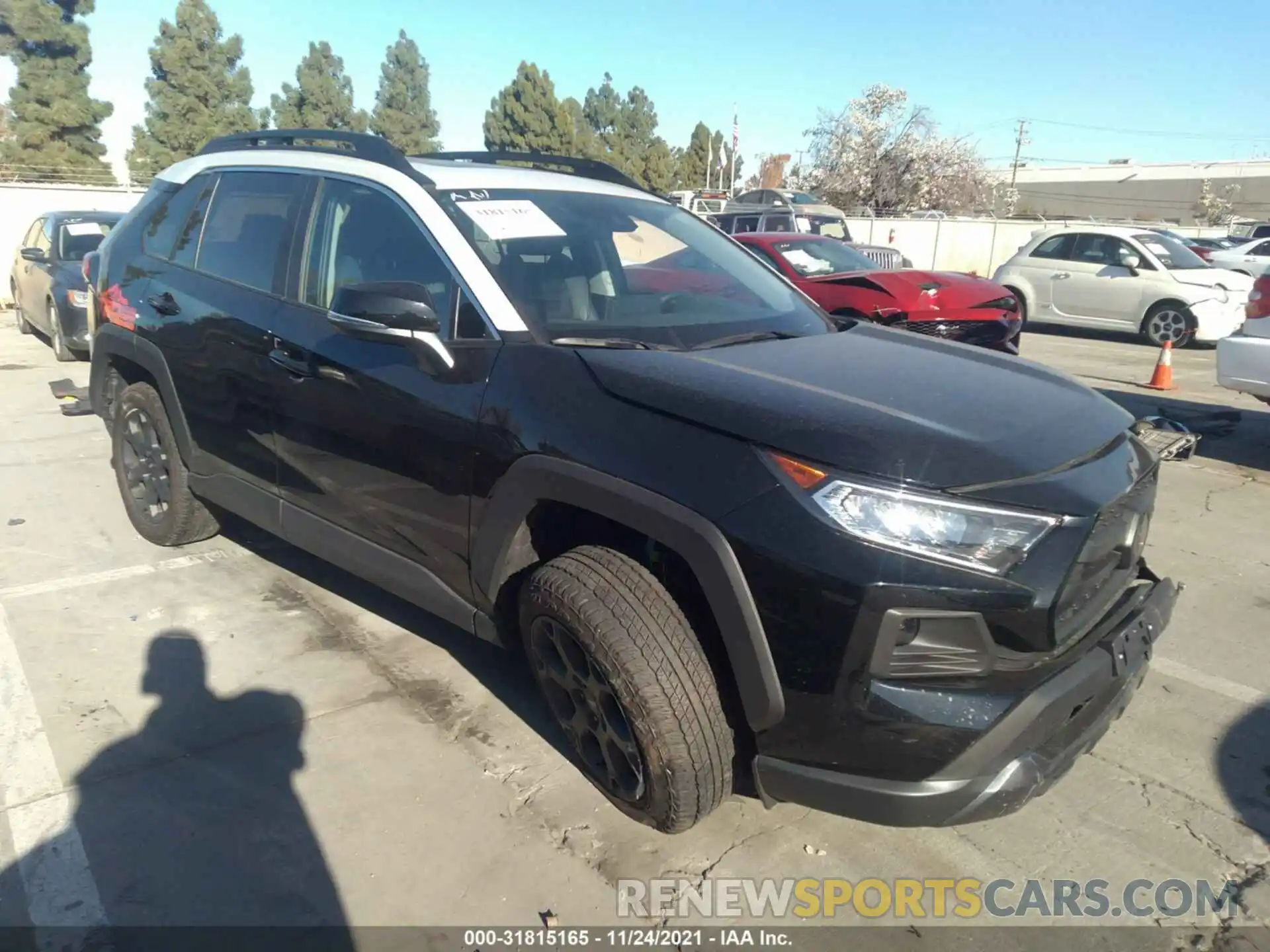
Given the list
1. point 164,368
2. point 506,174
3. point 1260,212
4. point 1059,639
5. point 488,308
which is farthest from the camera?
point 1260,212

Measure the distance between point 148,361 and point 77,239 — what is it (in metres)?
7.29

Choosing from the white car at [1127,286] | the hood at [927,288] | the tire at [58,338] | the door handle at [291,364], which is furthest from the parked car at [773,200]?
the door handle at [291,364]

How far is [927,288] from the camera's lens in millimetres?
8281

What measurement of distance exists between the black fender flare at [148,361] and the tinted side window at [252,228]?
50cm

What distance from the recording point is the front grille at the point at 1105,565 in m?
2.29

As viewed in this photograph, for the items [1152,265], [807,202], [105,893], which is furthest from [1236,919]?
[807,202]

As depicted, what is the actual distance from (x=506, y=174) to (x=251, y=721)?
85.1 inches

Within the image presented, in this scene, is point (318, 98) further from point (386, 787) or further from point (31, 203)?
point (386, 787)

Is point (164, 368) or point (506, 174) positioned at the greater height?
point (506, 174)

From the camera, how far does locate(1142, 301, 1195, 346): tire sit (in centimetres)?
1254

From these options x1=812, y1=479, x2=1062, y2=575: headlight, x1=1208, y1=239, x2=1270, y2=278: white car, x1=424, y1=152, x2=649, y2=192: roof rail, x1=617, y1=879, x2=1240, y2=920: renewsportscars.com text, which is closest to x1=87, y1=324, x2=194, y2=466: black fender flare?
x1=424, y1=152, x2=649, y2=192: roof rail

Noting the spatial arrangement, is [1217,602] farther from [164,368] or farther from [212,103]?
[212,103]

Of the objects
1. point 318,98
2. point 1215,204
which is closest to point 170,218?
point 318,98

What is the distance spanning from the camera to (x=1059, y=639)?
2.28 m
